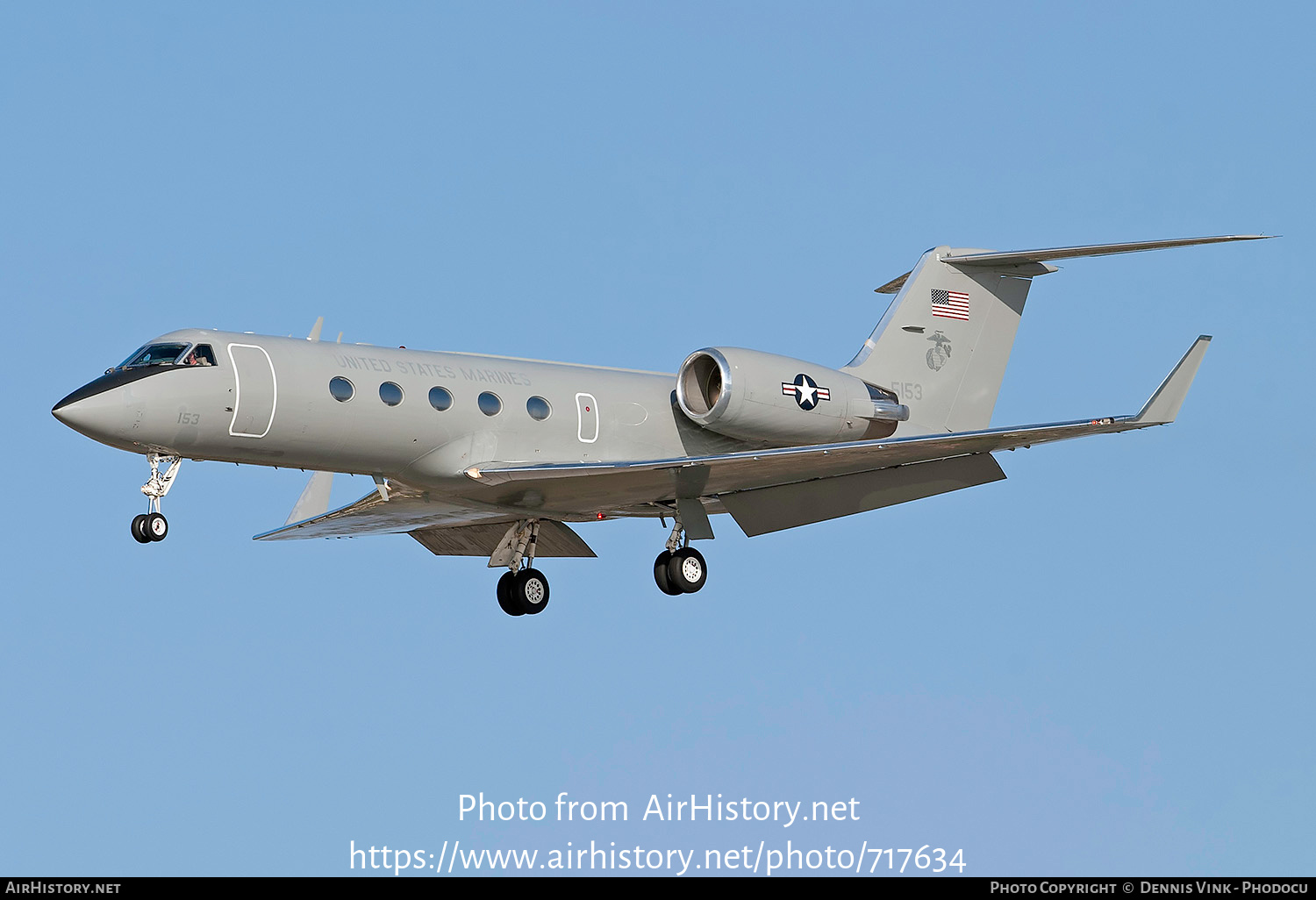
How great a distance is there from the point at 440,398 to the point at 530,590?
4099 mm

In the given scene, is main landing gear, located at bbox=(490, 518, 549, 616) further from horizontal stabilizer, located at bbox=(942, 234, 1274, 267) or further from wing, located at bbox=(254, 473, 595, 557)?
horizontal stabilizer, located at bbox=(942, 234, 1274, 267)

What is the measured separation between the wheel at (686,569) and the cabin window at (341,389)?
5.59m

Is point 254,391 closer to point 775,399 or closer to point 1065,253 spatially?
point 775,399

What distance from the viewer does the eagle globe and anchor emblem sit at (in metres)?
26.6

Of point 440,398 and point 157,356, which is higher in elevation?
point 440,398

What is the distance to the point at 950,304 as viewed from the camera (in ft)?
88.0

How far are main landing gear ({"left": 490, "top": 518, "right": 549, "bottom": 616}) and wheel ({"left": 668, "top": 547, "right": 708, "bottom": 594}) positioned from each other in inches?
77.7

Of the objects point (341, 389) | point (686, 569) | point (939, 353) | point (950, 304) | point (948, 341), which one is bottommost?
point (686, 569)

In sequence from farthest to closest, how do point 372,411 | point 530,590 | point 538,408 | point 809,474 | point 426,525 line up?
point 426,525 → point 530,590 → point 809,474 → point 538,408 → point 372,411

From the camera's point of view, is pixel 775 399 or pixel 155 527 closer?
pixel 155 527

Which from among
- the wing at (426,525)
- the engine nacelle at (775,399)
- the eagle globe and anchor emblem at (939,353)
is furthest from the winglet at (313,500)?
the eagle globe and anchor emblem at (939,353)

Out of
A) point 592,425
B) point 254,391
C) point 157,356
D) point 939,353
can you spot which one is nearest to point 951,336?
point 939,353

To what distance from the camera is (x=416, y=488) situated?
23.1m

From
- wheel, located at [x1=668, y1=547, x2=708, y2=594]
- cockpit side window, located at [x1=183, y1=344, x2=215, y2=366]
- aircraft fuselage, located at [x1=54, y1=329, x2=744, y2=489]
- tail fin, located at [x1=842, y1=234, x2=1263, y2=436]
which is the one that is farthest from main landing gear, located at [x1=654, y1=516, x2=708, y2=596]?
cockpit side window, located at [x1=183, y1=344, x2=215, y2=366]
